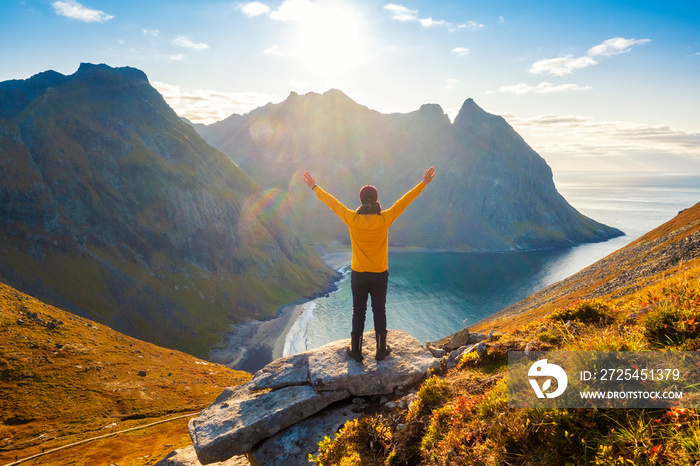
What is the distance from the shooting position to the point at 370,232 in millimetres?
9562

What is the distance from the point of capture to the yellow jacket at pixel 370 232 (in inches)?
374

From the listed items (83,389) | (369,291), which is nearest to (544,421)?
(369,291)

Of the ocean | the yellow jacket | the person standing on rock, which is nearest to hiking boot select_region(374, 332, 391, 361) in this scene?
the person standing on rock

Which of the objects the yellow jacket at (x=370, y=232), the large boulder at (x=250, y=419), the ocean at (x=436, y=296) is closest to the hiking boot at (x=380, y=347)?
the large boulder at (x=250, y=419)

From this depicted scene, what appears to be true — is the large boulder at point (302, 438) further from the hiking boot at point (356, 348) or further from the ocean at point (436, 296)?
the ocean at point (436, 296)

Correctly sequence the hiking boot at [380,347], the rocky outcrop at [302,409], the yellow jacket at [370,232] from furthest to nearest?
the hiking boot at [380,347], the rocky outcrop at [302,409], the yellow jacket at [370,232]

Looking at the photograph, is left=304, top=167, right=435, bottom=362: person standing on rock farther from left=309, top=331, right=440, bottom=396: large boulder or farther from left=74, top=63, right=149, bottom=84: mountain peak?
left=74, top=63, right=149, bottom=84: mountain peak

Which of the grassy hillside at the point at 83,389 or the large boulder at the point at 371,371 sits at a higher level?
the large boulder at the point at 371,371

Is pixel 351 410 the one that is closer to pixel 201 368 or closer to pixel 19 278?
pixel 201 368

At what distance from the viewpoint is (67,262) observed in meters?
90.6

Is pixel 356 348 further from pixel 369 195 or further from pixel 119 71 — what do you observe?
pixel 119 71

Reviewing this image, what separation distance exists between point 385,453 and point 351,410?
11.1 feet

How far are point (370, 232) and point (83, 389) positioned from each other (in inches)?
2295

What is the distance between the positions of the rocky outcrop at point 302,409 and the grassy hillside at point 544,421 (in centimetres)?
120
